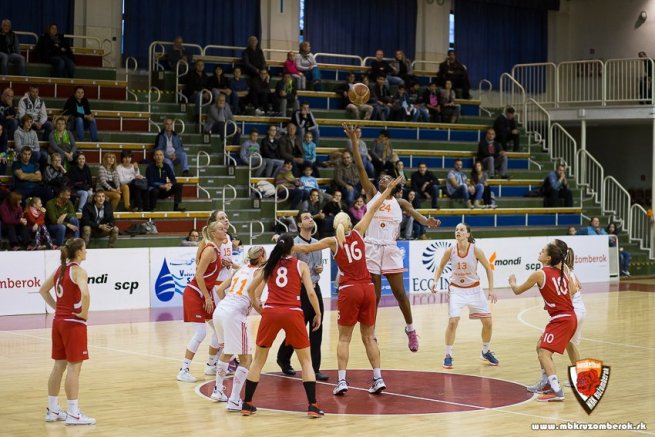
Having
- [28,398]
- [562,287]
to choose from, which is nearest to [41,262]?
[28,398]

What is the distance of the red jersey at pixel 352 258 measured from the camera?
34.4 ft

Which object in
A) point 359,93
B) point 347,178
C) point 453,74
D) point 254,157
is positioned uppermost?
point 453,74

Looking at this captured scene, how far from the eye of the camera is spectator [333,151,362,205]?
2327 cm

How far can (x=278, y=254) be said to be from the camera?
31.4 ft

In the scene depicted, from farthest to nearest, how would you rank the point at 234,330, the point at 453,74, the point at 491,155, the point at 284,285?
1. the point at 453,74
2. the point at 491,155
3. the point at 234,330
4. the point at 284,285

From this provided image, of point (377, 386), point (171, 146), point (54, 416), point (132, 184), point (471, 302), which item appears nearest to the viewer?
point (54, 416)

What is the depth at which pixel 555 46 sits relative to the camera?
3484 centimetres

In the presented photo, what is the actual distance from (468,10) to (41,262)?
18.9 meters

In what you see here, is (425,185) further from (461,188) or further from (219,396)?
(219,396)

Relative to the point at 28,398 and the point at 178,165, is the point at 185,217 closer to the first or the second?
the point at 178,165

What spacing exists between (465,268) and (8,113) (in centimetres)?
1188

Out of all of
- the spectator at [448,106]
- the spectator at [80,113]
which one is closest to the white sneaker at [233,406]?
the spectator at [80,113]

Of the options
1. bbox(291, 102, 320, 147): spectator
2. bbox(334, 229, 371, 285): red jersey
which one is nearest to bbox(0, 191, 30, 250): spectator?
bbox(291, 102, 320, 147): spectator

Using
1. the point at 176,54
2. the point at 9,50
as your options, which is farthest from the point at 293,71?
the point at 9,50
